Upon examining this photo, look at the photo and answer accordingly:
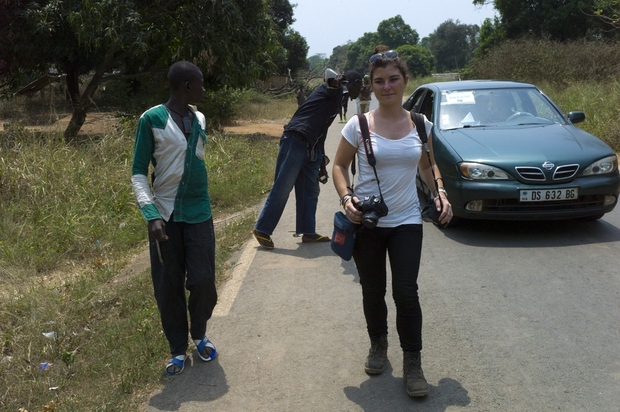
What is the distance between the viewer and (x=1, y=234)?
7.72 meters

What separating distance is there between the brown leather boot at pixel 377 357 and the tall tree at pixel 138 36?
1165cm

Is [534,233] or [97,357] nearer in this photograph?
[97,357]

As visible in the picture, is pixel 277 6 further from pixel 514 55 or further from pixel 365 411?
pixel 365 411

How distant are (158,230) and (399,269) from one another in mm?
1326

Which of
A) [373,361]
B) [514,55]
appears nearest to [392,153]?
[373,361]

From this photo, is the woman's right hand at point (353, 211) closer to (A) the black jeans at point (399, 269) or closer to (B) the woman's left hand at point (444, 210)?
(A) the black jeans at point (399, 269)

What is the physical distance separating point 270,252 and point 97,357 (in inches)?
106

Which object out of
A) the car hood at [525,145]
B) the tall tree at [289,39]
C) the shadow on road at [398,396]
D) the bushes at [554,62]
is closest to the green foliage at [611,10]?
the bushes at [554,62]

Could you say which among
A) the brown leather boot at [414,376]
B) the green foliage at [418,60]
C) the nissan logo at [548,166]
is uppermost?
the nissan logo at [548,166]

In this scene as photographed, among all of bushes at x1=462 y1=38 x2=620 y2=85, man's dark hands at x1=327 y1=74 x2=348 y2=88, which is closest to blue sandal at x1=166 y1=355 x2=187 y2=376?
man's dark hands at x1=327 y1=74 x2=348 y2=88

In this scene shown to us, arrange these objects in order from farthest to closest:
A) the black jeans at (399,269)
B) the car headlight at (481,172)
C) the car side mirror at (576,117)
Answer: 1. the car side mirror at (576,117)
2. the car headlight at (481,172)
3. the black jeans at (399,269)

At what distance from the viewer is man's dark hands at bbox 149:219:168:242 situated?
12.8 feet

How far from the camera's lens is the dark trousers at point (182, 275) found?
4156mm

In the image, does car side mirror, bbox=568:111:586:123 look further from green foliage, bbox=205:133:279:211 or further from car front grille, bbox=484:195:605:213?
green foliage, bbox=205:133:279:211
